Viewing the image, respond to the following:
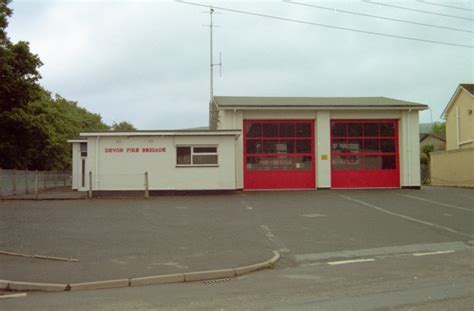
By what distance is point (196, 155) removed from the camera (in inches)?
938

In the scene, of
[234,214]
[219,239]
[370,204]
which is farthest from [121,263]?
[370,204]

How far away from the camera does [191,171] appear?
23.4m

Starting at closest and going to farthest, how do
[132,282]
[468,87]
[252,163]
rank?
[132,282] < [252,163] < [468,87]

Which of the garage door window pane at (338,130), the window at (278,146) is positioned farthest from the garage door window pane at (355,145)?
the window at (278,146)

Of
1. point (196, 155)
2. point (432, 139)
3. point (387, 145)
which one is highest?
point (432, 139)

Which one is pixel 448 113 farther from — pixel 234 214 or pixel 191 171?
pixel 234 214

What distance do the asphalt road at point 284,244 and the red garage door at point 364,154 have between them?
3.21 meters

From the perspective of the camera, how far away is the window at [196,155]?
23.7 metres

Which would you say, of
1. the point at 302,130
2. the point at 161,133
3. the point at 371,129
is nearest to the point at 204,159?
the point at 161,133

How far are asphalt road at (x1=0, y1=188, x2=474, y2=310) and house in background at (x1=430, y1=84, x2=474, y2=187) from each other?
9.08 m

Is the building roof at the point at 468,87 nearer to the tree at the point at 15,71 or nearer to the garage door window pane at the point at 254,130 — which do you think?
the garage door window pane at the point at 254,130

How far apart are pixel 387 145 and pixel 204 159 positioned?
10249 millimetres

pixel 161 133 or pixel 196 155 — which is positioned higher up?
pixel 161 133

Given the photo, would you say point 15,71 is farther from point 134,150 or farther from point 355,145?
point 355,145
